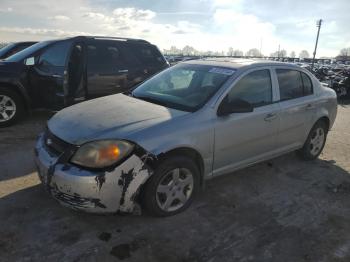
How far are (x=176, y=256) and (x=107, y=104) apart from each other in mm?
1995

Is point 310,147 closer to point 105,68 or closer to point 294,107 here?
point 294,107

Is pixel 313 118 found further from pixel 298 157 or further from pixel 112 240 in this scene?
pixel 112 240

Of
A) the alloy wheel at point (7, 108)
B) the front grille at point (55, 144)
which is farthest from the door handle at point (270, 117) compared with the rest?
the alloy wheel at point (7, 108)

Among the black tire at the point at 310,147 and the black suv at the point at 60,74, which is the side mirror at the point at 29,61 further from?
the black tire at the point at 310,147

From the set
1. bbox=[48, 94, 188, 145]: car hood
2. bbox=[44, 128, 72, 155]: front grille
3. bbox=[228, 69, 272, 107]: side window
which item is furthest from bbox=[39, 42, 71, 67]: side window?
bbox=[228, 69, 272, 107]: side window

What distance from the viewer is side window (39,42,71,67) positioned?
7.02m

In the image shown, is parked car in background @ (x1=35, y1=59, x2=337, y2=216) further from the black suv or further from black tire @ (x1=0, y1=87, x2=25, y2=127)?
black tire @ (x1=0, y1=87, x2=25, y2=127)

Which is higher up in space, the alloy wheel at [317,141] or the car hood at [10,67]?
the car hood at [10,67]

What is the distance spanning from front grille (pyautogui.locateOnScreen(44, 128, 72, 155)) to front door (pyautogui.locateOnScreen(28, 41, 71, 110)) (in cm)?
330

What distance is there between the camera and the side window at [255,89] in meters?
4.13

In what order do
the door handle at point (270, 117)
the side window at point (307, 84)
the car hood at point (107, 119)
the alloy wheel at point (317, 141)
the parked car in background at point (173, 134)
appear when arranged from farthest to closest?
1. the alloy wheel at point (317, 141)
2. the side window at point (307, 84)
3. the door handle at point (270, 117)
4. the car hood at point (107, 119)
5. the parked car in background at point (173, 134)

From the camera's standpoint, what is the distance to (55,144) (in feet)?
11.5

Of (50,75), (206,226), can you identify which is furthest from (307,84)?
(50,75)

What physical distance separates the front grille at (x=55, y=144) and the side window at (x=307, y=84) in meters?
3.59
